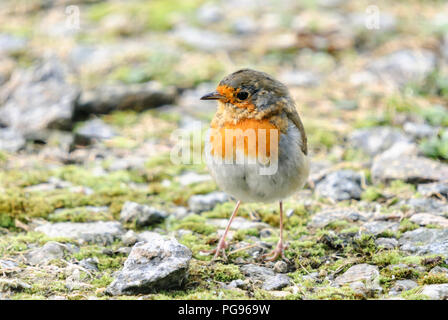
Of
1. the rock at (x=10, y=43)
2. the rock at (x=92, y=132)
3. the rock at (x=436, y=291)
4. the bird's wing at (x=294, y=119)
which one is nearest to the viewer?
the rock at (x=436, y=291)

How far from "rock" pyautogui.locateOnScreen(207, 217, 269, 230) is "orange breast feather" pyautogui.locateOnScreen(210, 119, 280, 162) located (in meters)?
0.87

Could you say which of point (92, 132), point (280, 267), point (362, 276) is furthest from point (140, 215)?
point (92, 132)

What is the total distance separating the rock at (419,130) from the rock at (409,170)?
24.5 inches

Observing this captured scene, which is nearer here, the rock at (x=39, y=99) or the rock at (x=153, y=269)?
the rock at (x=153, y=269)

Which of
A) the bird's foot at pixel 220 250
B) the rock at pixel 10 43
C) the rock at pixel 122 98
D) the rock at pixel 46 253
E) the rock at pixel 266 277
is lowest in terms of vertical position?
the rock at pixel 266 277

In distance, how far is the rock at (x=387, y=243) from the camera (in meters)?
3.78

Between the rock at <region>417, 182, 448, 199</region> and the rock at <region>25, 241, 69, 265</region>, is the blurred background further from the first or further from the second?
the rock at <region>25, 241, 69, 265</region>

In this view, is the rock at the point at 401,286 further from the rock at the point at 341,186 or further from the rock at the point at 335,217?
the rock at the point at 341,186

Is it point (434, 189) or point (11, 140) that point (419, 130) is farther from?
point (11, 140)

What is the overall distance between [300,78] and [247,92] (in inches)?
157

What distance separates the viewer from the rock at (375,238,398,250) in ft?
12.4

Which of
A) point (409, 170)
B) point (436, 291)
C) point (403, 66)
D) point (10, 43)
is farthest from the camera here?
point (10, 43)

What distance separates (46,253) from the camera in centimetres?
367

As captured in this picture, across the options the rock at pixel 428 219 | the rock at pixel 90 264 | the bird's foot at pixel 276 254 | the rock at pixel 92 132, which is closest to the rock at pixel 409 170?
the rock at pixel 428 219
